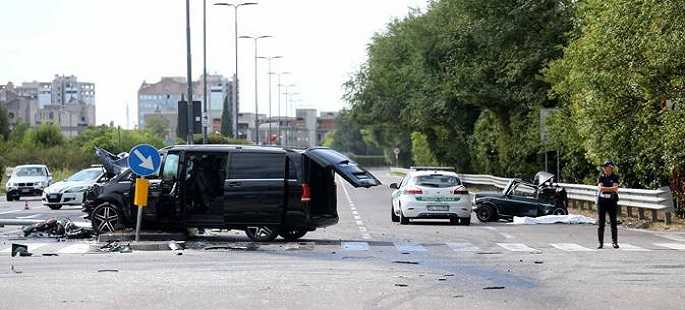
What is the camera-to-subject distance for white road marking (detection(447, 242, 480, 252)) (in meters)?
20.3

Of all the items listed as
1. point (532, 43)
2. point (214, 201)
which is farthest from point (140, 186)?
point (532, 43)

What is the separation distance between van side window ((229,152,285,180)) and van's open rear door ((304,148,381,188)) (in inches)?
21.7

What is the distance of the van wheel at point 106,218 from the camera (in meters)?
22.6

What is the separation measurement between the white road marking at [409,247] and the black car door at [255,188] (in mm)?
2325

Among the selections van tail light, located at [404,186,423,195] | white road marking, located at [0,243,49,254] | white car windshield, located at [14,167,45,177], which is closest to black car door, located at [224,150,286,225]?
white road marking, located at [0,243,49,254]

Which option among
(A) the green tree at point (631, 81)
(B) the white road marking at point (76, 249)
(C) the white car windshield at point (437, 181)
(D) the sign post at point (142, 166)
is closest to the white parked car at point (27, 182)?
(C) the white car windshield at point (437, 181)

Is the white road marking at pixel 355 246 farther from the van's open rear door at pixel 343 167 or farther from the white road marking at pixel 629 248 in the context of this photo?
the white road marking at pixel 629 248

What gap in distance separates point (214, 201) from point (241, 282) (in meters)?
7.46

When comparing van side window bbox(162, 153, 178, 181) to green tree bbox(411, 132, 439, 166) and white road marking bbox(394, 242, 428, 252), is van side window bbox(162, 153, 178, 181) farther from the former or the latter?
green tree bbox(411, 132, 439, 166)

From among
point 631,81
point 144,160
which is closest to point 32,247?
point 144,160

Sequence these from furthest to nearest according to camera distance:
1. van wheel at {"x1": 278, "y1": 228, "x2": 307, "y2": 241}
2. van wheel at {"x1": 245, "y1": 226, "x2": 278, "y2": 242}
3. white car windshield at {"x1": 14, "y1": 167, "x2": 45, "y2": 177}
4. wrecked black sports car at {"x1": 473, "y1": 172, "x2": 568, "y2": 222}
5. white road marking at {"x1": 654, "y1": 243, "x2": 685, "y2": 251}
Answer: white car windshield at {"x1": 14, "y1": 167, "x2": 45, "y2": 177} → wrecked black sports car at {"x1": 473, "y1": 172, "x2": 568, "y2": 222} → van wheel at {"x1": 278, "y1": 228, "x2": 307, "y2": 241} → van wheel at {"x1": 245, "y1": 226, "x2": 278, "y2": 242} → white road marking at {"x1": 654, "y1": 243, "x2": 685, "y2": 251}

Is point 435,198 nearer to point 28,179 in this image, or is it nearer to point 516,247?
point 516,247

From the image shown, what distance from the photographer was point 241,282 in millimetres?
14289

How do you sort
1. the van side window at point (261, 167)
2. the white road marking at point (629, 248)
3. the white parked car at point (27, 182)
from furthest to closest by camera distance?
1. the white parked car at point (27, 182)
2. the van side window at point (261, 167)
3. the white road marking at point (629, 248)
